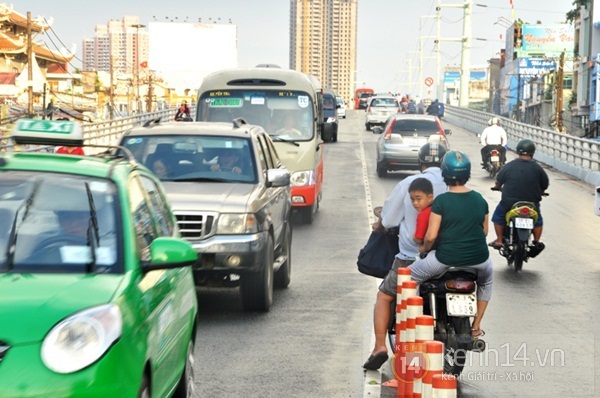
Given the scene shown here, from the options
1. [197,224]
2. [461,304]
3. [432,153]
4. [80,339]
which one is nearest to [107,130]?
[197,224]

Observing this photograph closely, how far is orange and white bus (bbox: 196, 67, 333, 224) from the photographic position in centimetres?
2142

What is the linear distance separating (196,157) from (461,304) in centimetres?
532

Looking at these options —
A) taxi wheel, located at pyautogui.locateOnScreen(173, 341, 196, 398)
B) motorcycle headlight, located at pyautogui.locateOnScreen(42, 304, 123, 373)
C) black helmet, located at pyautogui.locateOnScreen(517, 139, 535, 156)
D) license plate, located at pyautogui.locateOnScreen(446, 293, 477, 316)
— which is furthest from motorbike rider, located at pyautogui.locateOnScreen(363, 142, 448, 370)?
black helmet, located at pyautogui.locateOnScreen(517, 139, 535, 156)

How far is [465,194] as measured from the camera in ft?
28.7

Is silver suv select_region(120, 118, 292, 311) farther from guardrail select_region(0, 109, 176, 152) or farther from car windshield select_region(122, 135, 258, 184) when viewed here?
guardrail select_region(0, 109, 176, 152)

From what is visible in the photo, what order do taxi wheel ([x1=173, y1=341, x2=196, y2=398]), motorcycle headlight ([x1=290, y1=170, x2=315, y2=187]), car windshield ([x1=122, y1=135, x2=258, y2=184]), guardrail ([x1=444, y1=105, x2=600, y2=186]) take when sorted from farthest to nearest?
Answer: 1. guardrail ([x1=444, y1=105, x2=600, y2=186])
2. motorcycle headlight ([x1=290, y1=170, x2=315, y2=187])
3. car windshield ([x1=122, y1=135, x2=258, y2=184])
4. taxi wheel ([x1=173, y1=341, x2=196, y2=398])

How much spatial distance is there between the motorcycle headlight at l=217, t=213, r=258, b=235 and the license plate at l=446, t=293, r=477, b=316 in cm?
356

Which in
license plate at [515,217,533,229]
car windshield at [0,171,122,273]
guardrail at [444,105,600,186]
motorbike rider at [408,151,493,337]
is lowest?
guardrail at [444,105,600,186]

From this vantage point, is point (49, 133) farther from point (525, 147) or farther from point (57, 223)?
point (525, 147)

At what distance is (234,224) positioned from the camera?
38.5ft

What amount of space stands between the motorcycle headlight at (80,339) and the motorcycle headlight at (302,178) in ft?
53.2

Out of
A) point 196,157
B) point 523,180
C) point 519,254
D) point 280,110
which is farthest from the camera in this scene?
point 280,110

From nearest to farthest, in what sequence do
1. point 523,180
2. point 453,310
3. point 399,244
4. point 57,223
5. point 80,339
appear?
point 80,339 → point 57,223 → point 453,310 → point 399,244 → point 523,180

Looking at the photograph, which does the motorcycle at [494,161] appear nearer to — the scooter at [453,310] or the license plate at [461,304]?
the scooter at [453,310]
